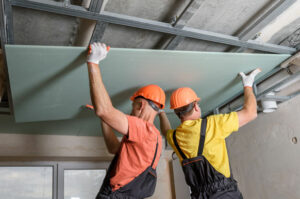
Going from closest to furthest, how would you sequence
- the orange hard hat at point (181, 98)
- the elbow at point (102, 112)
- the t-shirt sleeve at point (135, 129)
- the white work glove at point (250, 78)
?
the elbow at point (102, 112), the t-shirt sleeve at point (135, 129), the orange hard hat at point (181, 98), the white work glove at point (250, 78)

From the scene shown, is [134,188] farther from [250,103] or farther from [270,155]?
[270,155]

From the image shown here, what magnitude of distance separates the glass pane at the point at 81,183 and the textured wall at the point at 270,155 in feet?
6.89

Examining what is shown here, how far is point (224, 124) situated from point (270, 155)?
1.35 meters

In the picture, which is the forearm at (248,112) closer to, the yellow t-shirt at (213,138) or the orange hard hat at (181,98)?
the yellow t-shirt at (213,138)

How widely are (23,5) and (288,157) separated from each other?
2.78 m

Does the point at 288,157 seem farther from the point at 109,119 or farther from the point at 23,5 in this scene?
the point at 23,5

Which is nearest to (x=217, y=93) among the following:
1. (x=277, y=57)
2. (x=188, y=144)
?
(x=277, y=57)

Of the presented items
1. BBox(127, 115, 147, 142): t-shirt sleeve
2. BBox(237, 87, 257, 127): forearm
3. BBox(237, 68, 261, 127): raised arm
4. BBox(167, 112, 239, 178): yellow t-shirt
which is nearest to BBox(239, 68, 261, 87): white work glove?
BBox(237, 68, 261, 127): raised arm

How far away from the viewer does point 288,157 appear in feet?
9.09

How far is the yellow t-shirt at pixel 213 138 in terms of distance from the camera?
1.99 meters

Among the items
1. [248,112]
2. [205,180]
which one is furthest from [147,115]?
[248,112]

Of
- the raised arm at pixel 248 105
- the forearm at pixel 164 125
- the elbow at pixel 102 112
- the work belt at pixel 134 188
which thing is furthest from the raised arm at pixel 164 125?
the elbow at pixel 102 112

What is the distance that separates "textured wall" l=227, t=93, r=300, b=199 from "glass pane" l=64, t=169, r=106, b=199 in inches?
82.6

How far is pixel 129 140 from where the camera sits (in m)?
1.78
